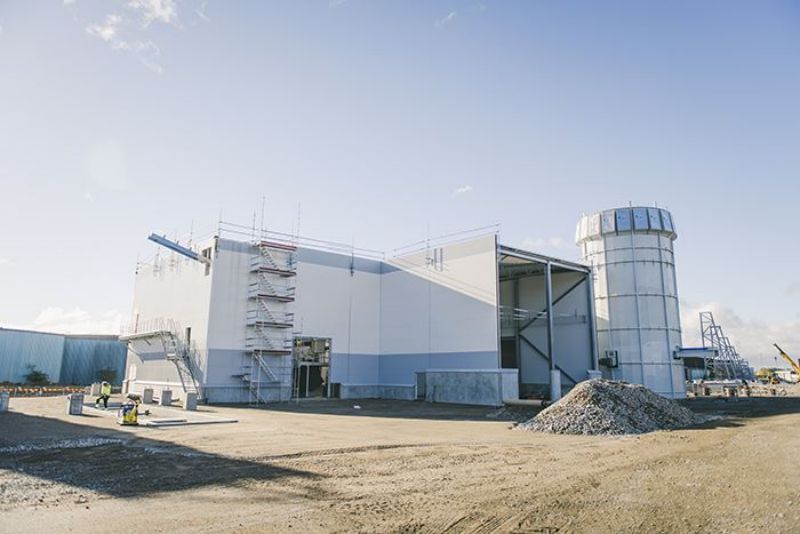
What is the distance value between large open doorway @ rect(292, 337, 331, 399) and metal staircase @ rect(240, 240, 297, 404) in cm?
129

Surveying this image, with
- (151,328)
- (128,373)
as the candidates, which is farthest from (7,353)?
(151,328)

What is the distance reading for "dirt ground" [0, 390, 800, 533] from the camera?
6844mm

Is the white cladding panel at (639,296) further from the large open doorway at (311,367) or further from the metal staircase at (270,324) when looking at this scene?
the metal staircase at (270,324)

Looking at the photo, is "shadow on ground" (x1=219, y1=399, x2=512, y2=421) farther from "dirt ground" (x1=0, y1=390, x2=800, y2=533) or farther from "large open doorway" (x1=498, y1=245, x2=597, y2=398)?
"large open doorway" (x1=498, y1=245, x2=597, y2=398)

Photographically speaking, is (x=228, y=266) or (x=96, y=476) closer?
(x=96, y=476)

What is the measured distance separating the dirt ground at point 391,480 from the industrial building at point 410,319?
516 inches

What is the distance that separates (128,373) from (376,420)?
999 inches

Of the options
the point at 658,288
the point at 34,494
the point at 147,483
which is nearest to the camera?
the point at 34,494

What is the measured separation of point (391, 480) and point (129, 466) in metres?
5.17

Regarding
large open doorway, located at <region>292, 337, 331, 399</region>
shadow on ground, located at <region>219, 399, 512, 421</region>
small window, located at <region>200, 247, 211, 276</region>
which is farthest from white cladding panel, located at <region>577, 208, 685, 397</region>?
small window, located at <region>200, 247, 211, 276</region>

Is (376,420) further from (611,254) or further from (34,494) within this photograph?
(611,254)

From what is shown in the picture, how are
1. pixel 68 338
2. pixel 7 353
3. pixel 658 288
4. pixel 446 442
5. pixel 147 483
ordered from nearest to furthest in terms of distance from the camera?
1. pixel 147 483
2. pixel 446 442
3. pixel 658 288
4. pixel 7 353
5. pixel 68 338

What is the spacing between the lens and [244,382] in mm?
29531

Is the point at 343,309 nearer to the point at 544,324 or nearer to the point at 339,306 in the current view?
the point at 339,306
